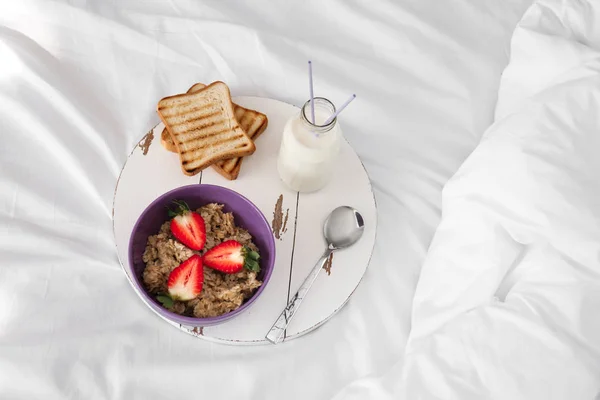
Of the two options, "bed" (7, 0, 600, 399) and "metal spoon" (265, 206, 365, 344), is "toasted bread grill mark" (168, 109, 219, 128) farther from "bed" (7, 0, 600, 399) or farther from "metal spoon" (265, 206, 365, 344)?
"metal spoon" (265, 206, 365, 344)

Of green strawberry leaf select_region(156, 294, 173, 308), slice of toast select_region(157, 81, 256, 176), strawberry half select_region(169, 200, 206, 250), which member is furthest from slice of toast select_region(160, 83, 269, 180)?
green strawberry leaf select_region(156, 294, 173, 308)

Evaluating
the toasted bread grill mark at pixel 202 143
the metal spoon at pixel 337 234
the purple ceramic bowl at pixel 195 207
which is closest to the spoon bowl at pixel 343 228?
the metal spoon at pixel 337 234

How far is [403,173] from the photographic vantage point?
45.1 inches

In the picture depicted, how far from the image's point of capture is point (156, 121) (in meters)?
1.13

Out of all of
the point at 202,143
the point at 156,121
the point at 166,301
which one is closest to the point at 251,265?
the point at 166,301

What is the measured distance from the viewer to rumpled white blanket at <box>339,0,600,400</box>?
0.78 meters

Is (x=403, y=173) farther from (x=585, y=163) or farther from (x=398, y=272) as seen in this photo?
(x=585, y=163)

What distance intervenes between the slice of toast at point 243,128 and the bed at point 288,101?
0.10m

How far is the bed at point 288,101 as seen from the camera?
881 mm

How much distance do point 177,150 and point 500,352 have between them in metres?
0.61

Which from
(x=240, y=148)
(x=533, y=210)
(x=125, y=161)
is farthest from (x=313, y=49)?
(x=533, y=210)

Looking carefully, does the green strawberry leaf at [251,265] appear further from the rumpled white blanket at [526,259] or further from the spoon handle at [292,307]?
the rumpled white blanket at [526,259]

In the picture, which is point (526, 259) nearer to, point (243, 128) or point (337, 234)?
point (337, 234)

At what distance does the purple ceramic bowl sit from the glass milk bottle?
0.35 feet
